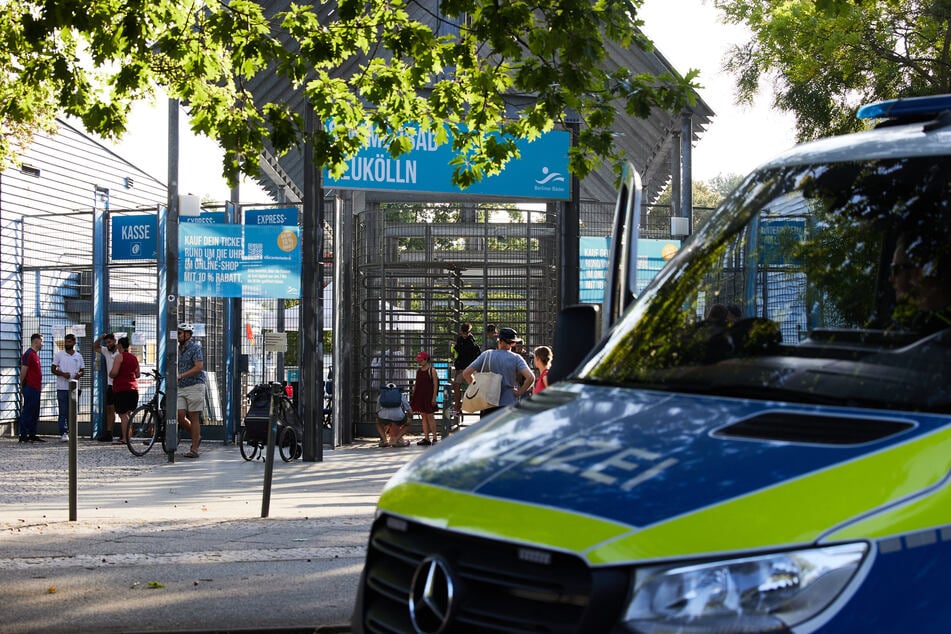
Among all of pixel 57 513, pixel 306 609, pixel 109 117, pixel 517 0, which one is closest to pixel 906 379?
pixel 306 609

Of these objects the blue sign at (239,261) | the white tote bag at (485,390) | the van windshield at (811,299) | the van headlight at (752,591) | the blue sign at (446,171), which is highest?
the blue sign at (446,171)

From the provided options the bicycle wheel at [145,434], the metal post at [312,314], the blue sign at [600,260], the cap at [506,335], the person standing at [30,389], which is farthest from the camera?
the person standing at [30,389]

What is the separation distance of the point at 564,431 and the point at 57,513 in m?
9.69

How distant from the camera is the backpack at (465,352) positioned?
19.7 m

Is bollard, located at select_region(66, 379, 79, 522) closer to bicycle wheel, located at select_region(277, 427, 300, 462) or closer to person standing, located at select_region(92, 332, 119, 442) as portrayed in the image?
bicycle wheel, located at select_region(277, 427, 300, 462)

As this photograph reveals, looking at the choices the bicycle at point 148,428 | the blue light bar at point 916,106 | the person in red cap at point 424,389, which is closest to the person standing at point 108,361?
the bicycle at point 148,428

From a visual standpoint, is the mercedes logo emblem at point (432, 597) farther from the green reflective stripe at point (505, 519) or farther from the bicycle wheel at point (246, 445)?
the bicycle wheel at point (246, 445)

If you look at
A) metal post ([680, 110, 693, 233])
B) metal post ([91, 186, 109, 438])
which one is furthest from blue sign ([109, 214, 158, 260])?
metal post ([680, 110, 693, 233])

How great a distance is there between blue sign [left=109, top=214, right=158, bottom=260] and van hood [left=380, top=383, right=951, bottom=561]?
19.9m

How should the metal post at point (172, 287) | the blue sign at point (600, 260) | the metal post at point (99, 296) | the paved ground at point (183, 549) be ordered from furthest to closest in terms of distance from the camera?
the metal post at point (99, 296)
the blue sign at point (600, 260)
the metal post at point (172, 287)
the paved ground at point (183, 549)

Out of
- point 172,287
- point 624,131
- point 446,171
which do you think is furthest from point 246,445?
point 624,131

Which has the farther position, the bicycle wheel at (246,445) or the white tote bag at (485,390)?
the bicycle wheel at (246,445)

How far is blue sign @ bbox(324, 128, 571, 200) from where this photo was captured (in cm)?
1638

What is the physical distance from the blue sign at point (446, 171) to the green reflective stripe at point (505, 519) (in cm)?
1341
